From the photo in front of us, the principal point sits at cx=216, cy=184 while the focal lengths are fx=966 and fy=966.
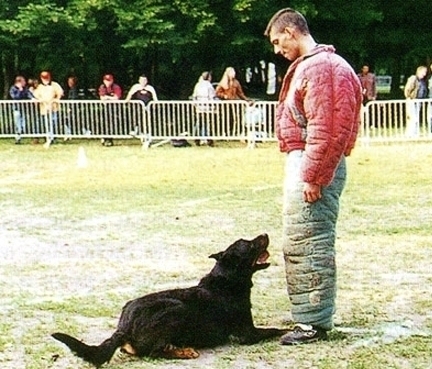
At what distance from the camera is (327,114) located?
18.2 ft

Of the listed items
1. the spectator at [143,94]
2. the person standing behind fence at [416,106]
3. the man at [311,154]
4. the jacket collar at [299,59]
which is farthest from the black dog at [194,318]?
the spectator at [143,94]

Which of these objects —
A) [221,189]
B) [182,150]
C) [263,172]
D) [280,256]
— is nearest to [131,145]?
[182,150]

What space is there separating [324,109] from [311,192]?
506 millimetres

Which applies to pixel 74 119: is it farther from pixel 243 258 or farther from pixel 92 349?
pixel 92 349

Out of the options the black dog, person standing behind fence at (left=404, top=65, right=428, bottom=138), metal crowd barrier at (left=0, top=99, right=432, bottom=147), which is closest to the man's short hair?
the black dog

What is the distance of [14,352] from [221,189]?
25.7ft

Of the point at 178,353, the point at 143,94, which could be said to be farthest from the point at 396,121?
the point at 178,353

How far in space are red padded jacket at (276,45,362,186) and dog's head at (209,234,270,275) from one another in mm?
595

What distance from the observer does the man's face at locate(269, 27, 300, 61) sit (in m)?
5.71

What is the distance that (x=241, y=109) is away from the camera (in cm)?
2078

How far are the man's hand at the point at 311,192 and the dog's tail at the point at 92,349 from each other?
1.39m

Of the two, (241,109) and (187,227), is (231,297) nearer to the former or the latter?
(187,227)

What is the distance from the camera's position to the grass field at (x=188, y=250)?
5902mm

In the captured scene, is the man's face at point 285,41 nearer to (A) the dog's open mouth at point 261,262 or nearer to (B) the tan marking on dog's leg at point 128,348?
(A) the dog's open mouth at point 261,262
